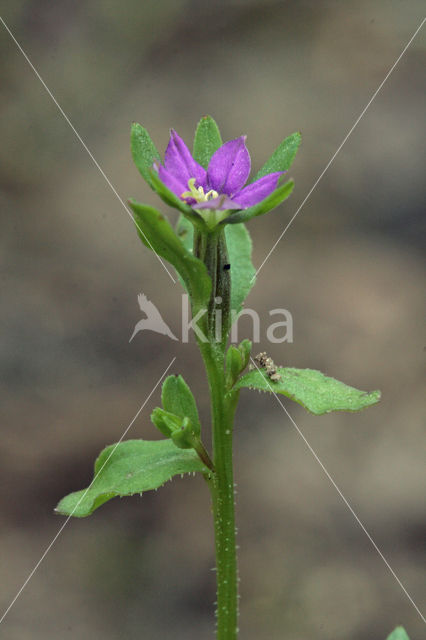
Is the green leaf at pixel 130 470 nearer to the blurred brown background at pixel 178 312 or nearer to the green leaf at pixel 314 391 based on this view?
the green leaf at pixel 314 391

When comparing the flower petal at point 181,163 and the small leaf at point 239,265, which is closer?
the flower petal at point 181,163

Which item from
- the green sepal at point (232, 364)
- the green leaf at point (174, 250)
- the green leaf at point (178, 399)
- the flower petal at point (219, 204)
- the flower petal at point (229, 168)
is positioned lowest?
the green leaf at point (178, 399)

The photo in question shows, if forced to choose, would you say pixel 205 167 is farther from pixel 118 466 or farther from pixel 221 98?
pixel 221 98

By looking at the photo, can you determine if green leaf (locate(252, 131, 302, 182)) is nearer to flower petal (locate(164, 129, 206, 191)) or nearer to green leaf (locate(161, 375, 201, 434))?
flower petal (locate(164, 129, 206, 191))

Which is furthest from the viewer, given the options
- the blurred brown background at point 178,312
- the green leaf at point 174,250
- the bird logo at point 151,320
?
the bird logo at point 151,320

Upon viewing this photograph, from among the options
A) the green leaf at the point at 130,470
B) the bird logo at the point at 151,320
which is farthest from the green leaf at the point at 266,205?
the bird logo at the point at 151,320

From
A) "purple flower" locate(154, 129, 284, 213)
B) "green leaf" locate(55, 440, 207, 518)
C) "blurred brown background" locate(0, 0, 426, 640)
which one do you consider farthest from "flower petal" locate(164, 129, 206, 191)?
"blurred brown background" locate(0, 0, 426, 640)

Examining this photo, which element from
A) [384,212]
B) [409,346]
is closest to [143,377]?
[409,346]

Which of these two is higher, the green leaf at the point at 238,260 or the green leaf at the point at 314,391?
the green leaf at the point at 238,260

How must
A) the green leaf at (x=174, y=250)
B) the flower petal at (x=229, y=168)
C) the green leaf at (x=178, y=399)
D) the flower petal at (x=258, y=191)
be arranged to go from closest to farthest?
the green leaf at (x=174, y=250), the flower petal at (x=258, y=191), the flower petal at (x=229, y=168), the green leaf at (x=178, y=399)
